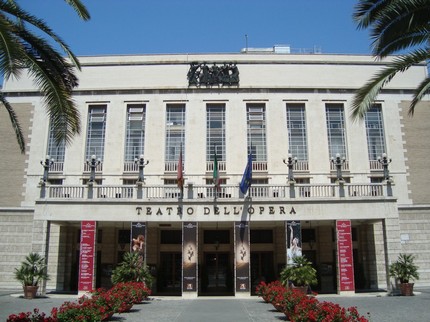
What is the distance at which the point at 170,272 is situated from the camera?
3297 centimetres

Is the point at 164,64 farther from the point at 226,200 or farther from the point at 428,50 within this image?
the point at 428,50

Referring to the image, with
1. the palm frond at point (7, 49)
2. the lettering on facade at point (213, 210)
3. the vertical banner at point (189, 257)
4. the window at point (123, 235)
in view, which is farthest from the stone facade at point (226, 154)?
the palm frond at point (7, 49)

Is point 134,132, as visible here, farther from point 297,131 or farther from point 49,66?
point 49,66

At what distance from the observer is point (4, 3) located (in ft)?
40.7

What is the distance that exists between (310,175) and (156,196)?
469 inches

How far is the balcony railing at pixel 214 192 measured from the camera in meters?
28.0

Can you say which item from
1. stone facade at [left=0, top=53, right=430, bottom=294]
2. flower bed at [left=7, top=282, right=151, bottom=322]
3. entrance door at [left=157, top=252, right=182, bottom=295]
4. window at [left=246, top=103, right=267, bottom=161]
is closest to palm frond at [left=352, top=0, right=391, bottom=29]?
flower bed at [left=7, top=282, right=151, bottom=322]

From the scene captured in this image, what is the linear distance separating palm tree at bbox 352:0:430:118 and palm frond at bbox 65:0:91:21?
8642 mm

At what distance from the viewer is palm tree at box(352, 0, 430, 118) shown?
14.1 meters

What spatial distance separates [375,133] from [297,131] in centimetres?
611

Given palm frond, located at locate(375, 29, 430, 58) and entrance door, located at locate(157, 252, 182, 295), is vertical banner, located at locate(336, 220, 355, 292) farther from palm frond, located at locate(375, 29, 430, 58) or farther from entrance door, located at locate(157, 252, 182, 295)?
palm frond, located at locate(375, 29, 430, 58)

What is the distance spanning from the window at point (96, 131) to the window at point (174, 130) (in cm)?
503

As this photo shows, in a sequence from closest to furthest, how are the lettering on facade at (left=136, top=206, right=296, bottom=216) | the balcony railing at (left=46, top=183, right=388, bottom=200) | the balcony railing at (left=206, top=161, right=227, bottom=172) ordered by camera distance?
the lettering on facade at (left=136, top=206, right=296, bottom=216)
the balcony railing at (left=46, top=183, right=388, bottom=200)
the balcony railing at (left=206, top=161, right=227, bottom=172)

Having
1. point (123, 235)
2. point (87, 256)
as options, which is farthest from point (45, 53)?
point (123, 235)
